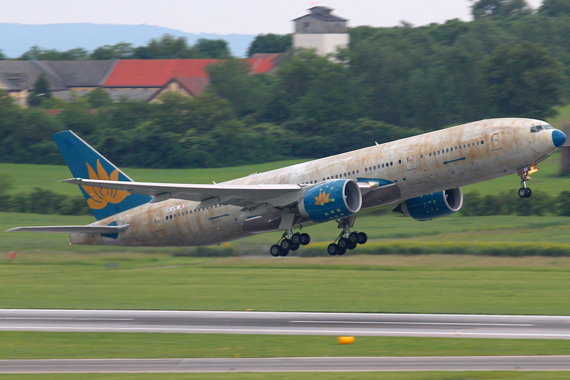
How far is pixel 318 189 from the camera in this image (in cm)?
3822

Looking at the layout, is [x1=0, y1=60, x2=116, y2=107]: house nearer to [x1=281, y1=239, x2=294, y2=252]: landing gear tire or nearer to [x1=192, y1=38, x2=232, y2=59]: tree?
[x1=192, y1=38, x2=232, y2=59]: tree

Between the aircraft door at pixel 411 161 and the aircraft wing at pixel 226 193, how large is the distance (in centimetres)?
570

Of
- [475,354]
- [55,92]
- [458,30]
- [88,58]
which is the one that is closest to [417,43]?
[458,30]

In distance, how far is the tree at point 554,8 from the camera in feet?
522

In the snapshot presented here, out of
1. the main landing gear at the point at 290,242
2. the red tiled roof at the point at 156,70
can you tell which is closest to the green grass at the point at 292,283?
the main landing gear at the point at 290,242

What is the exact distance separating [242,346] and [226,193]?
11.8 meters

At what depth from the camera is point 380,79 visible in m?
123

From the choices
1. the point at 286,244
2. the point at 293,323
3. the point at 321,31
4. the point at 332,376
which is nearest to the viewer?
the point at 332,376

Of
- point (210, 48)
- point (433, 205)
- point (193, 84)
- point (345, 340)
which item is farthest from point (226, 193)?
point (210, 48)

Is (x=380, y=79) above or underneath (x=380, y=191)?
above

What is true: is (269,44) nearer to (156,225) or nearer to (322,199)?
(156,225)

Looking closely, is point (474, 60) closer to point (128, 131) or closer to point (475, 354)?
point (128, 131)

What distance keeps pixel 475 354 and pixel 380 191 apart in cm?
1337

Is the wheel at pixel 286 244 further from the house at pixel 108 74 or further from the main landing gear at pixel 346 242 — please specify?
the house at pixel 108 74
